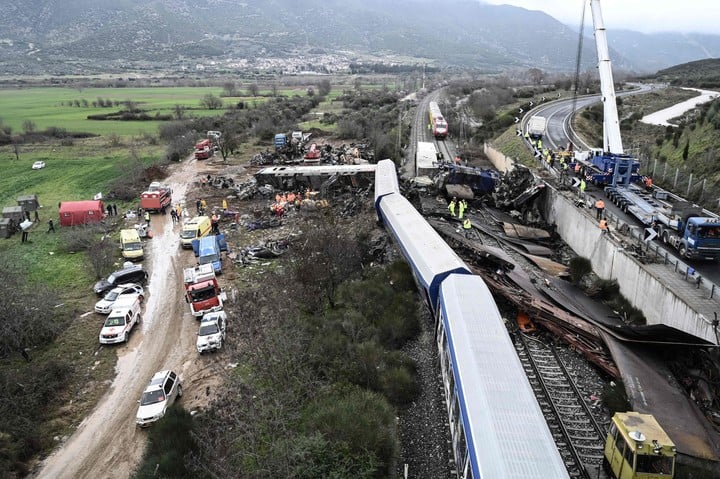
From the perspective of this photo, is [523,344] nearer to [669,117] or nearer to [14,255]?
[14,255]

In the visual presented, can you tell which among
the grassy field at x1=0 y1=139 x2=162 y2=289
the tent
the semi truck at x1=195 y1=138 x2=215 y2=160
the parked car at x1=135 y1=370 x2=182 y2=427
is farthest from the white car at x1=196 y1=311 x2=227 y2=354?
the semi truck at x1=195 y1=138 x2=215 y2=160

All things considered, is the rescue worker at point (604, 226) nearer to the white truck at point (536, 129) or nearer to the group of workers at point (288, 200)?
the group of workers at point (288, 200)

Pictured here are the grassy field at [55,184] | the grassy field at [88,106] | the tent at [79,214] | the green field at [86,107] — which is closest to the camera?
the grassy field at [55,184]

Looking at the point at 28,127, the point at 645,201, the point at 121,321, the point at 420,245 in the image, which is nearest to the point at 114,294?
the point at 121,321

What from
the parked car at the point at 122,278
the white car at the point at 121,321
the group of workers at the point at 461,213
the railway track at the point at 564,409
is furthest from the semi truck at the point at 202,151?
the railway track at the point at 564,409

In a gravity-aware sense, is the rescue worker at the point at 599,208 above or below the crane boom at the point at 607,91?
below

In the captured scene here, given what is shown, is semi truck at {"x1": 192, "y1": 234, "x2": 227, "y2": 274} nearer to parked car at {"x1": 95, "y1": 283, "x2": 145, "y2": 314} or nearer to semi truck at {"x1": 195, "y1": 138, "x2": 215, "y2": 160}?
parked car at {"x1": 95, "y1": 283, "x2": 145, "y2": 314}

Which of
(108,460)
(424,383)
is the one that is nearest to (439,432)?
(424,383)
